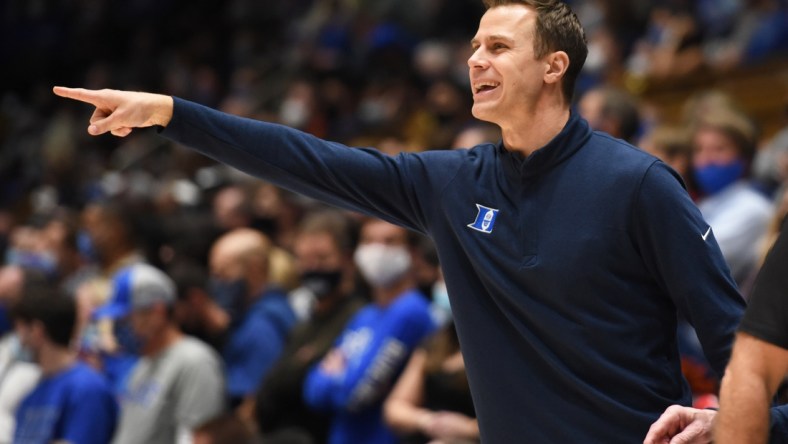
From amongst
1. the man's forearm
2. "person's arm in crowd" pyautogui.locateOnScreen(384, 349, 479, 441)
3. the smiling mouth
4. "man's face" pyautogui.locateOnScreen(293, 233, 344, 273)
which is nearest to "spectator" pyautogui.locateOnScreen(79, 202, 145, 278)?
"man's face" pyautogui.locateOnScreen(293, 233, 344, 273)

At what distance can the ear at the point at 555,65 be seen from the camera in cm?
277

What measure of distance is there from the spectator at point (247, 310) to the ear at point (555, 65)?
10.9 ft

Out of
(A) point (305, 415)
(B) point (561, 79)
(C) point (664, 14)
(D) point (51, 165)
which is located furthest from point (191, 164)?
(B) point (561, 79)

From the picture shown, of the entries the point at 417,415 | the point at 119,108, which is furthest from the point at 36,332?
the point at 119,108

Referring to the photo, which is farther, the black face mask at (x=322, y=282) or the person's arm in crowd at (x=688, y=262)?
the black face mask at (x=322, y=282)

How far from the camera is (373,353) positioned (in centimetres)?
498

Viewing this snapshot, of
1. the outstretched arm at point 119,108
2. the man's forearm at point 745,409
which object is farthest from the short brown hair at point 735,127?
the man's forearm at point 745,409

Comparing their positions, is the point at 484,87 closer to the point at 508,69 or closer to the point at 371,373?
the point at 508,69

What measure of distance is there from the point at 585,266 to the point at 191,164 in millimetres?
8571

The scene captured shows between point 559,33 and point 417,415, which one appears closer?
point 559,33

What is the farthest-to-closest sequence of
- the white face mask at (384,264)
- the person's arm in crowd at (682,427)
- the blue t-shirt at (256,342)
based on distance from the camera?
1. the blue t-shirt at (256,342)
2. the white face mask at (384,264)
3. the person's arm in crowd at (682,427)

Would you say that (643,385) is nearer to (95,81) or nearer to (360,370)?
(360,370)

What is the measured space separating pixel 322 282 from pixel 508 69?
2.90 meters

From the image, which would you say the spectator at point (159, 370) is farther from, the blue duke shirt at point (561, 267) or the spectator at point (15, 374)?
the blue duke shirt at point (561, 267)
